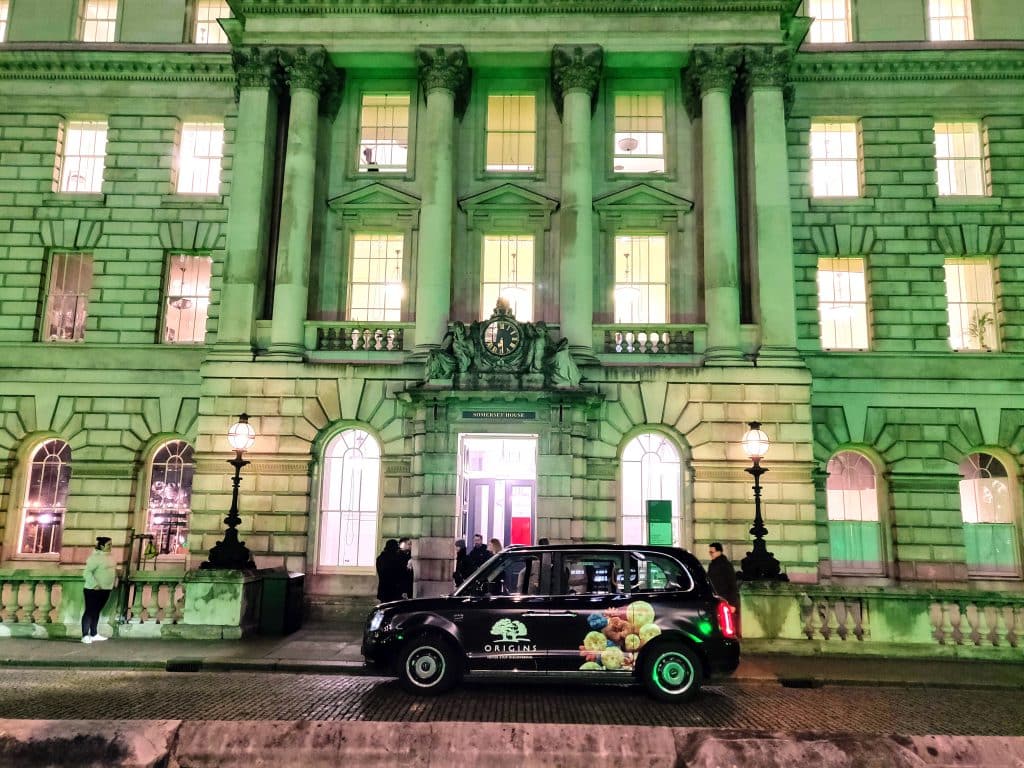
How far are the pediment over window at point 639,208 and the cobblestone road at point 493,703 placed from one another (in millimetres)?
13561

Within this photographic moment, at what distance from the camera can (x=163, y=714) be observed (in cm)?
874

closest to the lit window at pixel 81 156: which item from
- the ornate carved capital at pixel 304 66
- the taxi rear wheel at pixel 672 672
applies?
the ornate carved capital at pixel 304 66

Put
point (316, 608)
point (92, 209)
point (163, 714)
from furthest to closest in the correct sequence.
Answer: point (92, 209) → point (316, 608) → point (163, 714)

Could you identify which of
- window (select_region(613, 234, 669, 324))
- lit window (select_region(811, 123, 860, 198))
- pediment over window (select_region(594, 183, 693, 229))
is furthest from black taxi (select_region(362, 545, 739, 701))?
lit window (select_region(811, 123, 860, 198))

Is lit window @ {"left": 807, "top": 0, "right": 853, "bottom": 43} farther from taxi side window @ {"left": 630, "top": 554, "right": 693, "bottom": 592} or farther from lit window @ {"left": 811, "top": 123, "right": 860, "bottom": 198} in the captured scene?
taxi side window @ {"left": 630, "top": 554, "right": 693, "bottom": 592}

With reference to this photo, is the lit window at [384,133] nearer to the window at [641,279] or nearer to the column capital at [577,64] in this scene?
the column capital at [577,64]

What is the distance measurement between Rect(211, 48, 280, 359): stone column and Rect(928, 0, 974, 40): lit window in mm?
19447

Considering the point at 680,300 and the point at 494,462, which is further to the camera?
the point at 680,300

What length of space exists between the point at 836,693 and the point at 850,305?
13.5 meters

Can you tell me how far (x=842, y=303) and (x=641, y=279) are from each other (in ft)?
19.2

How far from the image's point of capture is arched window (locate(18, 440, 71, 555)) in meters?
21.1

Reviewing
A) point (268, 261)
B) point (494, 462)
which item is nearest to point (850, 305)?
point (494, 462)

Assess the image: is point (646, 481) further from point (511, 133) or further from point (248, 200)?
point (248, 200)

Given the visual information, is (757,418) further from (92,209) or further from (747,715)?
(92,209)
